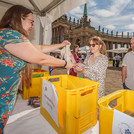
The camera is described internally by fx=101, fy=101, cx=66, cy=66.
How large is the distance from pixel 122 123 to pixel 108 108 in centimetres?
11

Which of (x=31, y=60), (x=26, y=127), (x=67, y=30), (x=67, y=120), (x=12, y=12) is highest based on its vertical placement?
(x=67, y=30)

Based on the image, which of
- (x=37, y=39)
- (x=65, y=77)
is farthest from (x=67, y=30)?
Answer: (x=65, y=77)

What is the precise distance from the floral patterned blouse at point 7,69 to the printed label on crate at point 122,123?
2.86 ft

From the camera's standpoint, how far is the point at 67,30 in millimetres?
42000

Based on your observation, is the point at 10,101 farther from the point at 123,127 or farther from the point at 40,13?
the point at 40,13

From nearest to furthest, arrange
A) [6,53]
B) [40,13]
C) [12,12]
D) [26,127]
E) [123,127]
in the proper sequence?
[123,127]
[6,53]
[12,12]
[26,127]
[40,13]

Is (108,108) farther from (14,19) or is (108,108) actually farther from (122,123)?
(14,19)

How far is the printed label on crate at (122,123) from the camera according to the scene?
58cm

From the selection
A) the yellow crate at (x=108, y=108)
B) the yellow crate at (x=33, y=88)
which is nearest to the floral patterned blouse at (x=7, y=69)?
the yellow crate at (x=108, y=108)

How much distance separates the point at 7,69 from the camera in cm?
87

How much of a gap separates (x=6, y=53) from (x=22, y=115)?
1.11 m

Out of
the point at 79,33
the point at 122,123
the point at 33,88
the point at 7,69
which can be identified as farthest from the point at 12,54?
the point at 79,33

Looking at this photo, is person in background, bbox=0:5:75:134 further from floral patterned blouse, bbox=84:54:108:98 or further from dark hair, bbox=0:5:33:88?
floral patterned blouse, bbox=84:54:108:98

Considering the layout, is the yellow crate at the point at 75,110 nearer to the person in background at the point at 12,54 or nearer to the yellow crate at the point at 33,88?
the person in background at the point at 12,54
